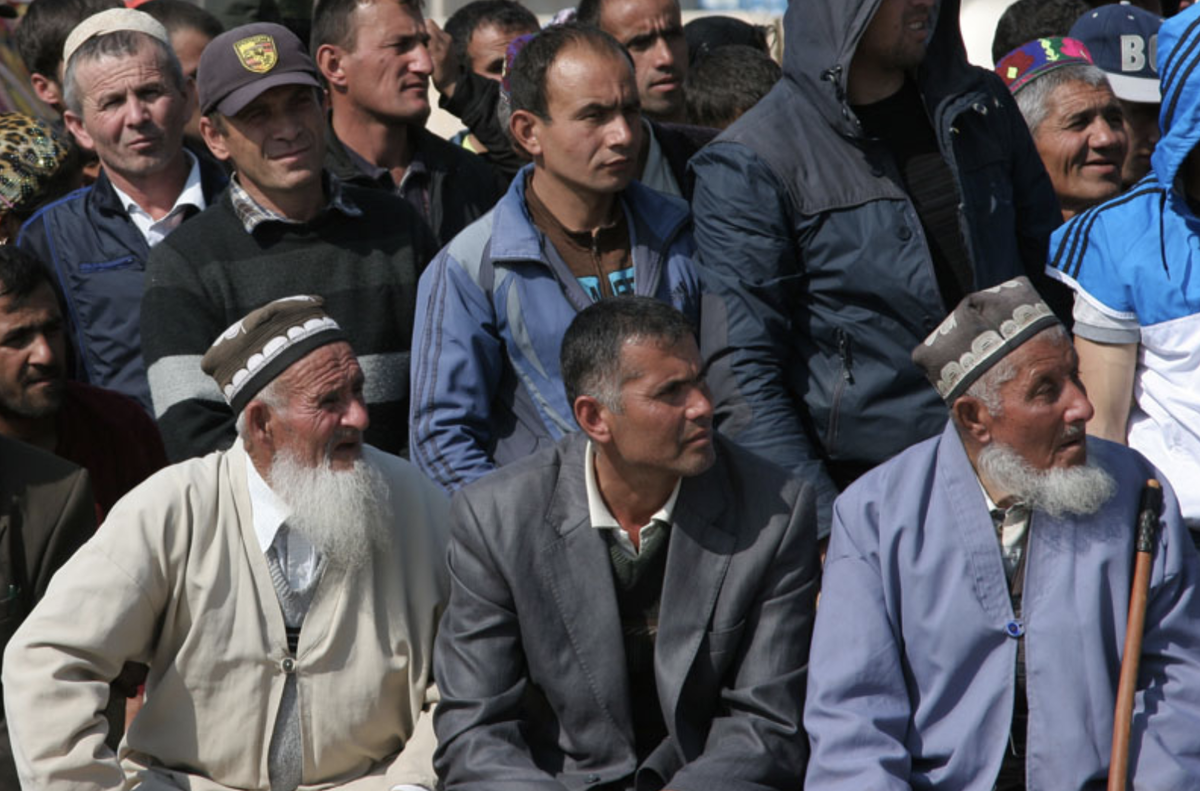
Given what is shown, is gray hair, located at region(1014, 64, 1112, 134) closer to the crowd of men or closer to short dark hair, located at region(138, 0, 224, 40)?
the crowd of men

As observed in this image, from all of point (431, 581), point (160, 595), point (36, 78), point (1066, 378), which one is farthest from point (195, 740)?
point (36, 78)

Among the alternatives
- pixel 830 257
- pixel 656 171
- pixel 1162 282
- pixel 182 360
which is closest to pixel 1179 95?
pixel 1162 282

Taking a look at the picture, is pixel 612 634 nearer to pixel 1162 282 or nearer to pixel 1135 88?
pixel 1162 282

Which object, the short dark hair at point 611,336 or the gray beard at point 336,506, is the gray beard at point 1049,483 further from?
the gray beard at point 336,506

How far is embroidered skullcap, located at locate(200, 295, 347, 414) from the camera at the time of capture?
4.68 metres

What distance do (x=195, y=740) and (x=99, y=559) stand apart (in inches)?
20.9

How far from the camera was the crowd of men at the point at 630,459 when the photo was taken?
4.27 meters

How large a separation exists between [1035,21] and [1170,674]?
14.8ft

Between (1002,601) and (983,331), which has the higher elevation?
(983,331)

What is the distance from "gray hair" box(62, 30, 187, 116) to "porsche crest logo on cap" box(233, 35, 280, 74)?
27.2 inches

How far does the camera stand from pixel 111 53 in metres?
6.00

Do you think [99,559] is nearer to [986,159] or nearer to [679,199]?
[679,199]

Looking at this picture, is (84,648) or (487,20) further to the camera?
(487,20)

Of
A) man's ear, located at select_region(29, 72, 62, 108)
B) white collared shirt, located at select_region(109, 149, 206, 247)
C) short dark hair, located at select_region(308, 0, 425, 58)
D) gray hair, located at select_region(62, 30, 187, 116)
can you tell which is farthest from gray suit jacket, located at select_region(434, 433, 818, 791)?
man's ear, located at select_region(29, 72, 62, 108)
